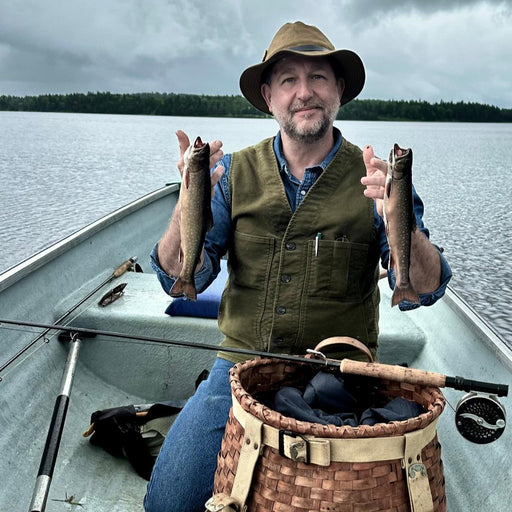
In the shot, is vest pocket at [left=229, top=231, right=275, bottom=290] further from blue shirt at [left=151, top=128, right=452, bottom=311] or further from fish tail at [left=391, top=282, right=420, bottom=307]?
fish tail at [left=391, top=282, right=420, bottom=307]

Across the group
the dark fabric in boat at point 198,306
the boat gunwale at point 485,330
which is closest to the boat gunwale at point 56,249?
the dark fabric in boat at point 198,306

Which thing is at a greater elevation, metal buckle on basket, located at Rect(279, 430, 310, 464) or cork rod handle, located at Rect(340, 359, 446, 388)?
cork rod handle, located at Rect(340, 359, 446, 388)

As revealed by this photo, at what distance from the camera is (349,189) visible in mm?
2809

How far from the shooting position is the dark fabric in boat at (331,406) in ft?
6.84

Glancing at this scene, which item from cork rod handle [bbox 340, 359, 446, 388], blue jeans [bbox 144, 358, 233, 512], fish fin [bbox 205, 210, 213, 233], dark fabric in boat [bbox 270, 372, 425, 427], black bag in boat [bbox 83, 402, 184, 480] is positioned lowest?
black bag in boat [bbox 83, 402, 184, 480]

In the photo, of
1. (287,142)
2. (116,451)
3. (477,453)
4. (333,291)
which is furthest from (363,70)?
(116,451)

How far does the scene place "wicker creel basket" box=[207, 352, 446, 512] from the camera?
1.75 m

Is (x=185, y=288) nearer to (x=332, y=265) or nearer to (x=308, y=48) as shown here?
(x=332, y=265)

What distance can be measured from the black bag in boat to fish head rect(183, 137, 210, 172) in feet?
5.53

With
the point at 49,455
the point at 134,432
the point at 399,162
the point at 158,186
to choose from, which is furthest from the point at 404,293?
the point at 158,186

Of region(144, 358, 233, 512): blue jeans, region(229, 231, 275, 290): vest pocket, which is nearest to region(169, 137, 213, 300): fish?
region(229, 231, 275, 290): vest pocket

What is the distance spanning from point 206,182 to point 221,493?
114cm

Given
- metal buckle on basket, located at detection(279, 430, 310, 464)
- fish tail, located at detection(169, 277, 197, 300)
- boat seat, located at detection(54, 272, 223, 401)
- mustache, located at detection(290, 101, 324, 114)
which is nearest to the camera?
metal buckle on basket, located at detection(279, 430, 310, 464)

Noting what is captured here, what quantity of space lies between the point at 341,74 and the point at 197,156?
4.17 feet
